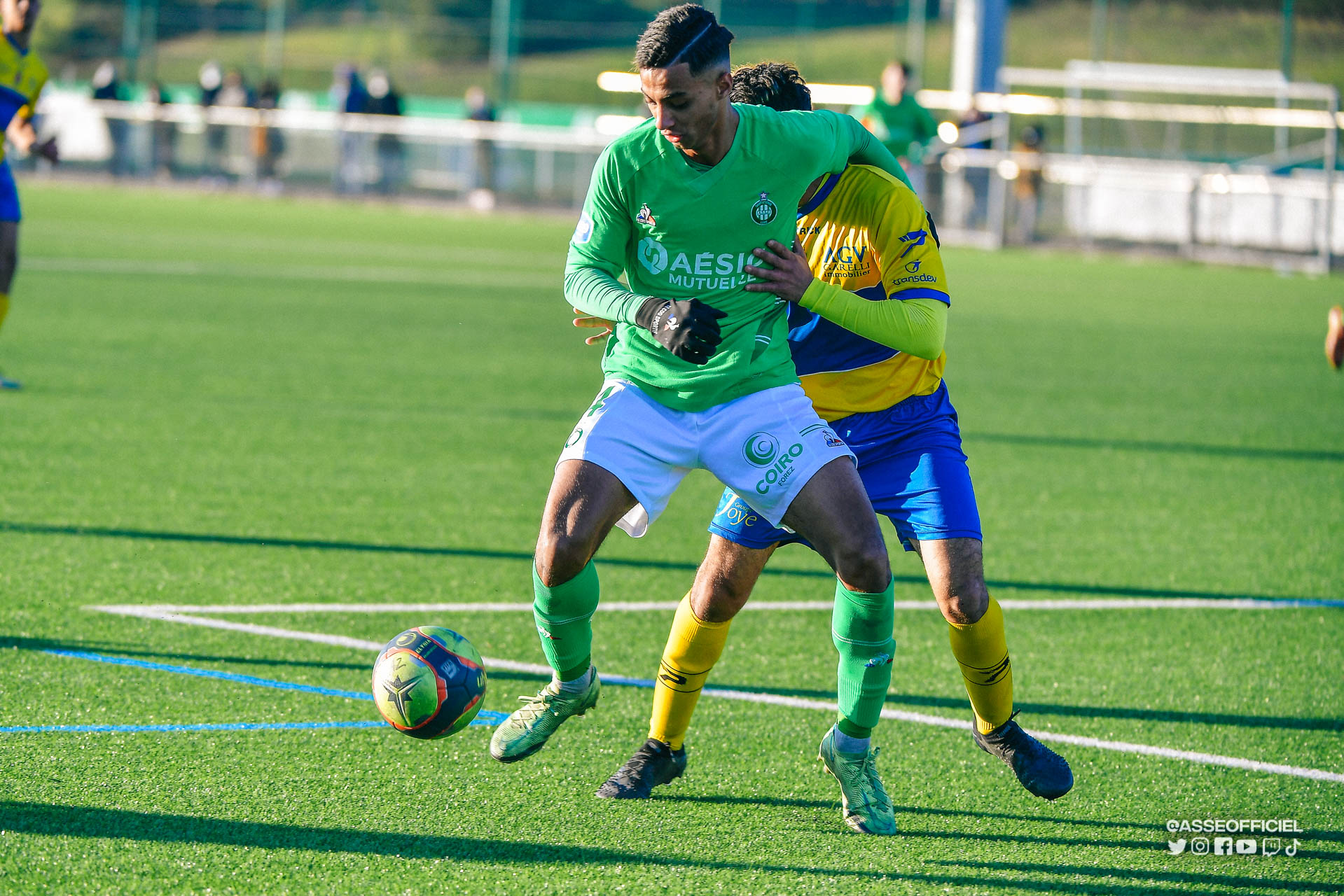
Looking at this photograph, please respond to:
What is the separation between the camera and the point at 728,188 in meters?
4.11

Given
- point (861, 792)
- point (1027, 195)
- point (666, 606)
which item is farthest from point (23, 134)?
point (1027, 195)

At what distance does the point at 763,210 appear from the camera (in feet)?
13.6

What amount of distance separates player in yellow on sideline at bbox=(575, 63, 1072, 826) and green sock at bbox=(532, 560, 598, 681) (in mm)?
335

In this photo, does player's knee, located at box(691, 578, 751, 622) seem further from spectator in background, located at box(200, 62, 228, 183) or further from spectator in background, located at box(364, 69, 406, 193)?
spectator in background, located at box(200, 62, 228, 183)

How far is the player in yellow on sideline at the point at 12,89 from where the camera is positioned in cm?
914

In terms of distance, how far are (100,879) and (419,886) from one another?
712 mm

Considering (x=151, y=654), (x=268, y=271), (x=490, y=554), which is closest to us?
(x=151, y=654)

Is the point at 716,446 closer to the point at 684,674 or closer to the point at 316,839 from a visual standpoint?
the point at 684,674

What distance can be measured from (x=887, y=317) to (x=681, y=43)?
0.92 meters

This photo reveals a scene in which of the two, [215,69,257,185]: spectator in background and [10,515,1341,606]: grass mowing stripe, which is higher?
[215,69,257,185]: spectator in background

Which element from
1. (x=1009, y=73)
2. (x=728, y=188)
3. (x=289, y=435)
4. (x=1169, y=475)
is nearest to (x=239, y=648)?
(x=728, y=188)

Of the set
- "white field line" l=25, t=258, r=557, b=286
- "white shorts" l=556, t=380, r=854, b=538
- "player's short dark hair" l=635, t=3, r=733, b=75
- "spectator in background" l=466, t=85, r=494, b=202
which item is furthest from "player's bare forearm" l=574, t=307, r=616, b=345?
"spectator in background" l=466, t=85, r=494, b=202

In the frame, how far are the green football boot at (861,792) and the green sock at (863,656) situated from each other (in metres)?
0.07

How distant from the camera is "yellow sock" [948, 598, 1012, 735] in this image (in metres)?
4.34
